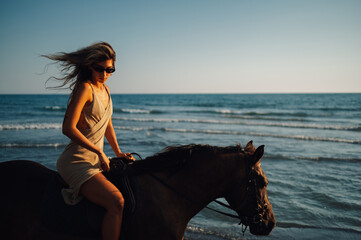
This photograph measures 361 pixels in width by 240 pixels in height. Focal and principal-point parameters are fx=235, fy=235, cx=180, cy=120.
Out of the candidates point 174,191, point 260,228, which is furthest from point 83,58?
point 260,228

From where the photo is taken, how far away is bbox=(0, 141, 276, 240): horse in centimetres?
212

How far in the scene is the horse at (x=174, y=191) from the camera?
2121mm

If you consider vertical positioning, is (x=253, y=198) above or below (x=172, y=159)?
below

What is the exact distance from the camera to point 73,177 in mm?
2146

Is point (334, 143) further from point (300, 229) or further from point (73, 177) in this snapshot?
point (73, 177)

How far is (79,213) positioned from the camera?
2.11 m

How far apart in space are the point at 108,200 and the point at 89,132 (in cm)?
68

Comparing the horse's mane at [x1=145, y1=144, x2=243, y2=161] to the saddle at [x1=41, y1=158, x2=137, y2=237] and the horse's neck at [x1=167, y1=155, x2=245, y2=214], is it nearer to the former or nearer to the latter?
the horse's neck at [x1=167, y1=155, x2=245, y2=214]

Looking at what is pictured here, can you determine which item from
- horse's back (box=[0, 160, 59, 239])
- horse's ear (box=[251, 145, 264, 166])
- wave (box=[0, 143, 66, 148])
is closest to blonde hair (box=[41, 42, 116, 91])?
horse's back (box=[0, 160, 59, 239])

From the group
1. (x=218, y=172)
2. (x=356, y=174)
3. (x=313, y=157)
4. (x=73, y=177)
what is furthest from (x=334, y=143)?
(x=73, y=177)

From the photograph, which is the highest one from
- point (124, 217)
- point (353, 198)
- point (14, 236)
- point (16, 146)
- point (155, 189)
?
point (155, 189)

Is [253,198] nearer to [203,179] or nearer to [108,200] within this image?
[203,179]

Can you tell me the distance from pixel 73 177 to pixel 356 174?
8.94 m

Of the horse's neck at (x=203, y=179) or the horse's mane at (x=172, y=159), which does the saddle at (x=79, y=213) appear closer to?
the horse's mane at (x=172, y=159)
